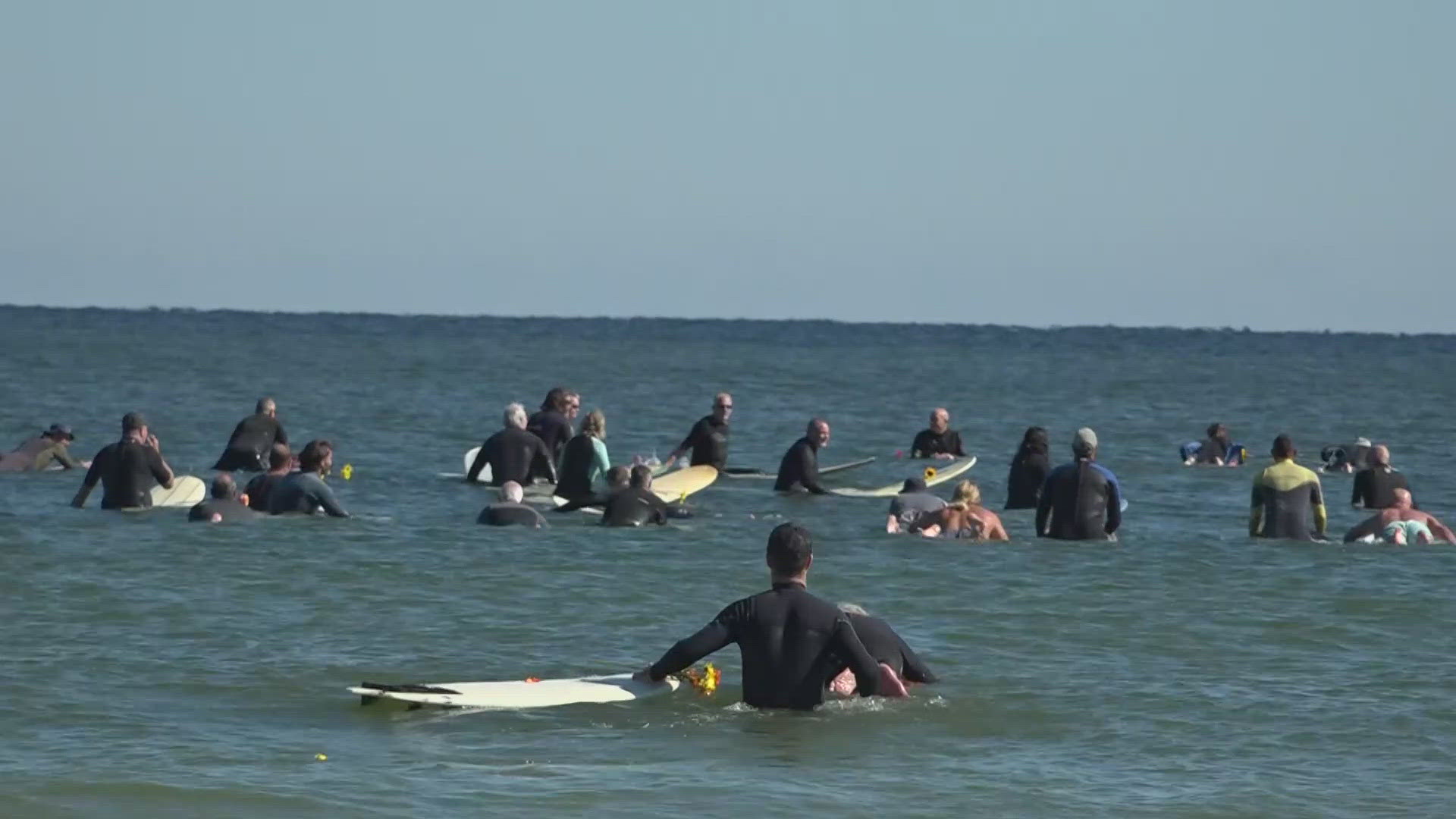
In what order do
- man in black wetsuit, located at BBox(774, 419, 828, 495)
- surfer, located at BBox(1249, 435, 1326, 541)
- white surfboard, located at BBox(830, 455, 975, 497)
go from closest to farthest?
1. surfer, located at BBox(1249, 435, 1326, 541)
2. man in black wetsuit, located at BBox(774, 419, 828, 495)
3. white surfboard, located at BBox(830, 455, 975, 497)

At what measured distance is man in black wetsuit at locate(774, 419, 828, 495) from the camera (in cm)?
2478

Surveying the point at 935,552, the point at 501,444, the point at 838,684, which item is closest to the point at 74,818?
the point at 838,684

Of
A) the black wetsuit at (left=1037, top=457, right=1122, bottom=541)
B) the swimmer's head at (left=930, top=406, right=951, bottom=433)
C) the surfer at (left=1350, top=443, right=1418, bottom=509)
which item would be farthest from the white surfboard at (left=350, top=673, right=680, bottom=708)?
the swimmer's head at (left=930, top=406, right=951, bottom=433)

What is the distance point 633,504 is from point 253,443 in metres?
6.39

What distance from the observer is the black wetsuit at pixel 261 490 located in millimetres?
20672

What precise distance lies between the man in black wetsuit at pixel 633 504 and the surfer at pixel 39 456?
7.80 m

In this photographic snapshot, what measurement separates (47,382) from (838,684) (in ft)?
150

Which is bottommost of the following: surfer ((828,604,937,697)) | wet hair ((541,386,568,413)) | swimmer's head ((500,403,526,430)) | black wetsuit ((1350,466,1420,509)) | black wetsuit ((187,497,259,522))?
surfer ((828,604,937,697))

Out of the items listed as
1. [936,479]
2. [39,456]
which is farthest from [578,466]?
[936,479]

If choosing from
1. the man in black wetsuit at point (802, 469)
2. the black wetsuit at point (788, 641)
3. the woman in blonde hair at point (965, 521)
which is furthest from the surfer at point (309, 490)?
the black wetsuit at point (788, 641)

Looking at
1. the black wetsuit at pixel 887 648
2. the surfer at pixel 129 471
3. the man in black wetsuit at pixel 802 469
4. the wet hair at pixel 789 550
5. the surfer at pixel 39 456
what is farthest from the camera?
the surfer at pixel 39 456

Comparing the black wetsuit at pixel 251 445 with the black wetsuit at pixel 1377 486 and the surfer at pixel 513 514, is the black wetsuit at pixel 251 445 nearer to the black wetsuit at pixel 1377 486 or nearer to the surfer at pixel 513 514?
the surfer at pixel 513 514

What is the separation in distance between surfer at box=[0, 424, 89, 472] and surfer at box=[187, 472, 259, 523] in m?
5.56

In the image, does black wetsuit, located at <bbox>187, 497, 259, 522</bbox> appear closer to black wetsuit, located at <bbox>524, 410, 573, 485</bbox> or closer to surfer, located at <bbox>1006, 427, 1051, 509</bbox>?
black wetsuit, located at <bbox>524, 410, 573, 485</bbox>
